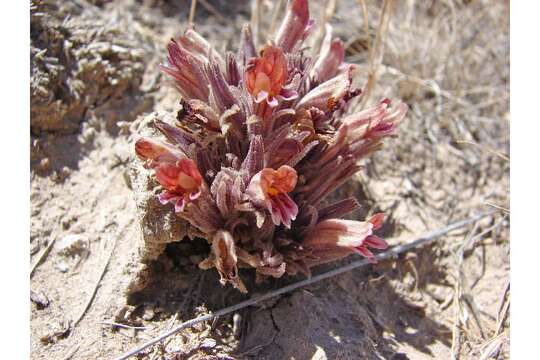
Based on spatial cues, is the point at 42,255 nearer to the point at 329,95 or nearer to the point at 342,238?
the point at 342,238

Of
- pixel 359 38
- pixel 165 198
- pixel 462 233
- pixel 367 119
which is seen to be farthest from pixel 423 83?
pixel 165 198

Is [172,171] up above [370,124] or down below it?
below

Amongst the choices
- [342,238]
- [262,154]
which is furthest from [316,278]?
[262,154]

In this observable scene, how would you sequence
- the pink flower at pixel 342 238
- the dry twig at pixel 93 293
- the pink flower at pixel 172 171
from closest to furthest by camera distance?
the pink flower at pixel 172 171 < the pink flower at pixel 342 238 < the dry twig at pixel 93 293

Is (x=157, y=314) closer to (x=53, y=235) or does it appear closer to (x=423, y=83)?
(x=53, y=235)

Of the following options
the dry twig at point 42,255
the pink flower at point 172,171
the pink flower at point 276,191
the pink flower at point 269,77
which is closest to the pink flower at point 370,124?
the pink flower at point 269,77

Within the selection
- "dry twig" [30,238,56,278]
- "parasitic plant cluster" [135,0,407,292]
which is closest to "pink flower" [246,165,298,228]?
"parasitic plant cluster" [135,0,407,292]

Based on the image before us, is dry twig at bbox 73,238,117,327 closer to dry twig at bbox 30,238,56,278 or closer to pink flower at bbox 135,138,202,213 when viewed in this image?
dry twig at bbox 30,238,56,278

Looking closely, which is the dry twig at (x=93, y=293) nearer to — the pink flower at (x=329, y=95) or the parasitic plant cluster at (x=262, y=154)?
the parasitic plant cluster at (x=262, y=154)
